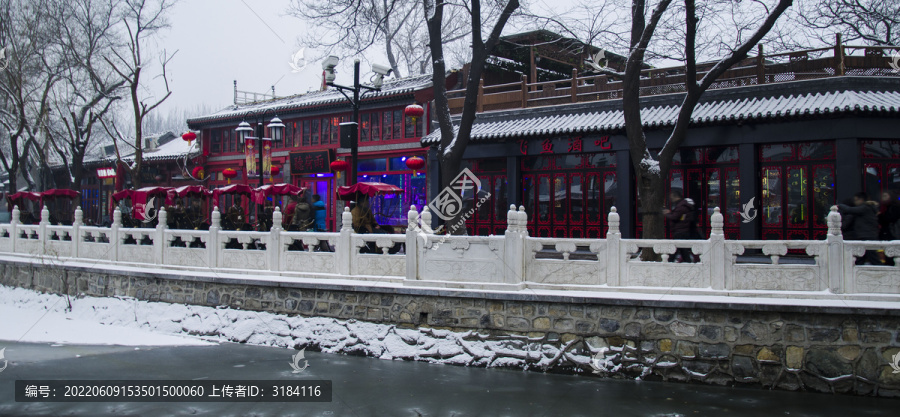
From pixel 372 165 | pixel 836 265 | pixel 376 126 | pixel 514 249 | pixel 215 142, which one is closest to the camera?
pixel 836 265

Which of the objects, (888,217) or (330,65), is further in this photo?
(330,65)

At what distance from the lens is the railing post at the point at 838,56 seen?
12.3m

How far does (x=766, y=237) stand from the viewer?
13.2 m

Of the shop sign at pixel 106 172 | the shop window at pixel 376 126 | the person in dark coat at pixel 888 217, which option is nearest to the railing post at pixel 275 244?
the person in dark coat at pixel 888 217

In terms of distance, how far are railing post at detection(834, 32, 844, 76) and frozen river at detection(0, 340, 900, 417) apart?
8.02 m

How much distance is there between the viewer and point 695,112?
1323 cm

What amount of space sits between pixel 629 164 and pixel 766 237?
310 cm

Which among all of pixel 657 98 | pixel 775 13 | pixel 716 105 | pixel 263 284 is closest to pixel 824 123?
pixel 716 105

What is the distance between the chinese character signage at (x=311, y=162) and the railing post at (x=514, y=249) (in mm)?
13964

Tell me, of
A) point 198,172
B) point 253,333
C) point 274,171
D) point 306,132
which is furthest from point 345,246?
point 198,172

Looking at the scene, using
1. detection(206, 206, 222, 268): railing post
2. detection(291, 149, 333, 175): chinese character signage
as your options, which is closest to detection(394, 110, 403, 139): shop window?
detection(291, 149, 333, 175): chinese character signage

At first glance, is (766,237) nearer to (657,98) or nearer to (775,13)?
(657,98)

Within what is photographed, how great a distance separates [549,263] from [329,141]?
1459cm

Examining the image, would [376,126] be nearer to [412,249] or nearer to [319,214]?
[319,214]
